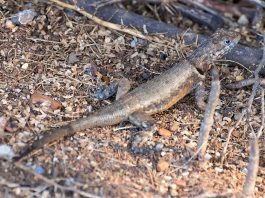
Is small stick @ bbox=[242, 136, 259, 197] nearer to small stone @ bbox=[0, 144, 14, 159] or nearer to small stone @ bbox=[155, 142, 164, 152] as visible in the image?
small stone @ bbox=[155, 142, 164, 152]

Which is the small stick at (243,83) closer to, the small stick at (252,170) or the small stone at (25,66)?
the small stick at (252,170)

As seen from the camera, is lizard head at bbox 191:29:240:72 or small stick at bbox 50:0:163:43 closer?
lizard head at bbox 191:29:240:72

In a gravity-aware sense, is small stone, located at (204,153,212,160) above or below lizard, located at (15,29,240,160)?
below

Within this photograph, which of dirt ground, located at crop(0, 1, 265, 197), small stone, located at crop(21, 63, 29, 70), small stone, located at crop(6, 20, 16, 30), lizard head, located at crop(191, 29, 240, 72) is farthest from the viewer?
small stone, located at crop(6, 20, 16, 30)

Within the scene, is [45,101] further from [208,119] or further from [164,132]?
[208,119]

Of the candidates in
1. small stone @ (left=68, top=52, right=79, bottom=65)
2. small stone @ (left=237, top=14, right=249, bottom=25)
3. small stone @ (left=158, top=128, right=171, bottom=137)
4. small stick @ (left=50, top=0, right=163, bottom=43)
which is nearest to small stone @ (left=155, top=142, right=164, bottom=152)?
small stone @ (left=158, top=128, right=171, bottom=137)

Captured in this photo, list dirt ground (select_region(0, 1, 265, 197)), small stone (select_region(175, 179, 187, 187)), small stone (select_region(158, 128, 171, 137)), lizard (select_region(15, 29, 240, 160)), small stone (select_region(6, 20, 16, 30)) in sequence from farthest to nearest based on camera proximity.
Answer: small stone (select_region(6, 20, 16, 30)), small stone (select_region(158, 128, 171, 137)), lizard (select_region(15, 29, 240, 160)), small stone (select_region(175, 179, 187, 187)), dirt ground (select_region(0, 1, 265, 197))
